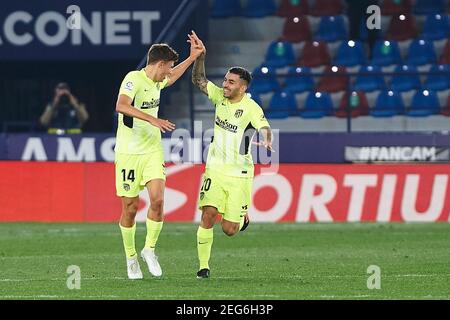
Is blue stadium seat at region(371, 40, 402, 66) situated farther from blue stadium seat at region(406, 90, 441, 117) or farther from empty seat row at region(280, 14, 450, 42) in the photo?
blue stadium seat at region(406, 90, 441, 117)

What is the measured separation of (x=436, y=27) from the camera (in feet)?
85.5

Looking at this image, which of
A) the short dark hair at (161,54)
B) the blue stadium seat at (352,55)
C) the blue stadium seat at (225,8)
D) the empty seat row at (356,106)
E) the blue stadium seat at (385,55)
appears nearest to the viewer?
the short dark hair at (161,54)

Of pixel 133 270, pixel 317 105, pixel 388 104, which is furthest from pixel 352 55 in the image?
pixel 133 270

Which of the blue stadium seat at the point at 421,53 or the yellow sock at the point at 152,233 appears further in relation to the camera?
the blue stadium seat at the point at 421,53

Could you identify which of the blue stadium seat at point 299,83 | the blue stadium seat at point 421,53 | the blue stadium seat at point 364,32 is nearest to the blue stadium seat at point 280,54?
the blue stadium seat at point 299,83

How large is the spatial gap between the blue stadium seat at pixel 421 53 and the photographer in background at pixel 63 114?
5864 millimetres

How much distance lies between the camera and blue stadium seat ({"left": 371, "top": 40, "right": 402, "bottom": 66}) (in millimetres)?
25578

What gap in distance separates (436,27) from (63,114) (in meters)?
6.86

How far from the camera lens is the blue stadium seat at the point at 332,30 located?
26.1 m

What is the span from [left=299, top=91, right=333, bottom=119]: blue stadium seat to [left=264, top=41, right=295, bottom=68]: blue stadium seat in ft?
3.55

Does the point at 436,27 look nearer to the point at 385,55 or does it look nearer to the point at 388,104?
the point at 385,55

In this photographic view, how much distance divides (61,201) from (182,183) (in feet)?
6.24

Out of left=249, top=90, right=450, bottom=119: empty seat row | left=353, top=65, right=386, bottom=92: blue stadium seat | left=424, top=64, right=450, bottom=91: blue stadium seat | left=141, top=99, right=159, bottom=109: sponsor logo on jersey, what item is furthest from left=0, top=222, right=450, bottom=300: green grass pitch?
left=424, top=64, right=450, bottom=91: blue stadium seat

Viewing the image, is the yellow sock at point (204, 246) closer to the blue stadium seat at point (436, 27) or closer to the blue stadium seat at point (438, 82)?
the blue stadium seat at point (438, 82)
